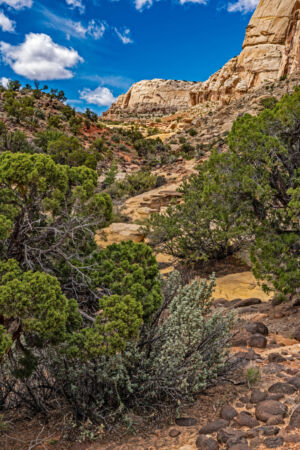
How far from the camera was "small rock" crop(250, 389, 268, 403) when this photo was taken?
9.89 feet

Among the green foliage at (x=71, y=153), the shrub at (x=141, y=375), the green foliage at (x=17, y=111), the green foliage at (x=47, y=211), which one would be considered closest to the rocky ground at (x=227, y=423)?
the shrub at (x=141, y=375)

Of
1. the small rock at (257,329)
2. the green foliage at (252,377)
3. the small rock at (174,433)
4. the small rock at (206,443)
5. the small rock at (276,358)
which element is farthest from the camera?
the small rock at (257,329)

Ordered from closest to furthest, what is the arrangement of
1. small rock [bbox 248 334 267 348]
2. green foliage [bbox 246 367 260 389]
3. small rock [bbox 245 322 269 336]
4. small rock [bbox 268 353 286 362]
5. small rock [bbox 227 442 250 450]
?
small rock [bbox 227 442 250 450], green foliage [bbox 246 367 260 389], small rock [bbox 268 353 286 362], small rock [bbox 248 334 267 348], small rock [bbox 245 322 269 336]

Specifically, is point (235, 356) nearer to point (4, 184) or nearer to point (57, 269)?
point (57, 269)

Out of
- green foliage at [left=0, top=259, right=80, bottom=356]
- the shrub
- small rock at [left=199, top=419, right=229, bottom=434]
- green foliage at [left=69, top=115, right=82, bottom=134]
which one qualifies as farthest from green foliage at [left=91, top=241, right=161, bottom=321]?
green foliage at [left=69, top=115, right=82, bottom=134]

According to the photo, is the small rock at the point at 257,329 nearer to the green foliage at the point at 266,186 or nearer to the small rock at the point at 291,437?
the green foliage at the point at 266,186

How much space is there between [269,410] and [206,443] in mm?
688

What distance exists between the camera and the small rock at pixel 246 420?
Answer: 8.73 ft

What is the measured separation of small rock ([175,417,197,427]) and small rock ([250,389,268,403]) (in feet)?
2.06

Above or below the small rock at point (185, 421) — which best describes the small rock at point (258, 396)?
above

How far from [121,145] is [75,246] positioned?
114 feet

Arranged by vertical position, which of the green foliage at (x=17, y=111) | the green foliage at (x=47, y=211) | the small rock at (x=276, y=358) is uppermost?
the green foliage at (x=17, y=111)

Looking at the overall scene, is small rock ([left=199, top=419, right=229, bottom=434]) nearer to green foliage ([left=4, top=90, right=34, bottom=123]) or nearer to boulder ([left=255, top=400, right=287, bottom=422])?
boulder ([left=255, top=400, right=287, bottom=422])

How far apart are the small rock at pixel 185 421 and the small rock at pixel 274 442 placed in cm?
73
